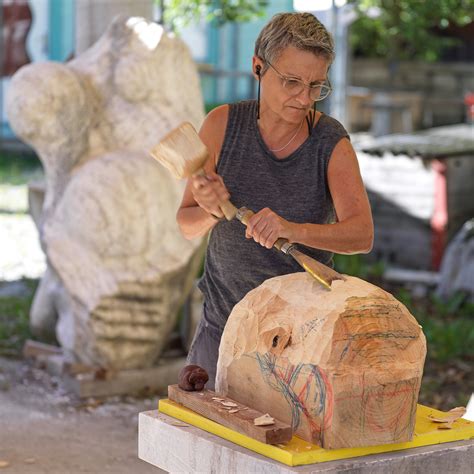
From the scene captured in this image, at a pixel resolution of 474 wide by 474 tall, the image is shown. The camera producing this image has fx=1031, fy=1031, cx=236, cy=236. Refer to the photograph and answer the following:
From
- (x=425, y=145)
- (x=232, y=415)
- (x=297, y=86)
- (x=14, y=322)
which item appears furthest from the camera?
(x=425, y=145)

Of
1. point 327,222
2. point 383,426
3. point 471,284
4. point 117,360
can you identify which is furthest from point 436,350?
point 383,426

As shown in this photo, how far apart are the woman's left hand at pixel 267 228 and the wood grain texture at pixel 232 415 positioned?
405mm

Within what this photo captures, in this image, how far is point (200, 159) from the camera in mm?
2547

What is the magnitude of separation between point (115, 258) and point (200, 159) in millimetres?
2806

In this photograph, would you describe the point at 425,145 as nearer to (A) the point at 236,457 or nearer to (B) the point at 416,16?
(B) the point at 416,16

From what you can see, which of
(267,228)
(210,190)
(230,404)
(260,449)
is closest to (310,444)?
(260,449)

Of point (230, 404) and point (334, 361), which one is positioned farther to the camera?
point (230, 404)

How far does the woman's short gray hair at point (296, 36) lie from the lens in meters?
2.63

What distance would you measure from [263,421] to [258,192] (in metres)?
0.71

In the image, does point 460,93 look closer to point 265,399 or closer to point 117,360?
point 117,360

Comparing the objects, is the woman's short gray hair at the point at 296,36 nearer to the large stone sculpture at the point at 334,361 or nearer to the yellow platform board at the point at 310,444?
the large stone sculpture at the point at 334,361

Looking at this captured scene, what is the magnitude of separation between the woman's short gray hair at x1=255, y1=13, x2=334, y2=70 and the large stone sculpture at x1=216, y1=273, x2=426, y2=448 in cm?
60

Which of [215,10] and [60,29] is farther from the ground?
[215,10]

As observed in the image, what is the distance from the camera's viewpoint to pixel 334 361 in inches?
91.9
